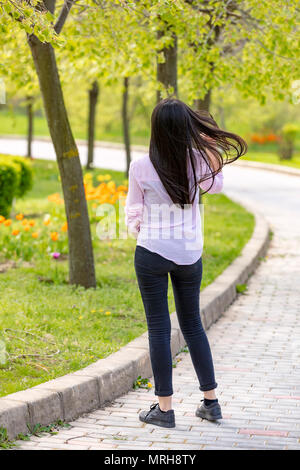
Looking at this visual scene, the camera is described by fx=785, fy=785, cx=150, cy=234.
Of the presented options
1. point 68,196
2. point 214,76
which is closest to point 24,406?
point 68,196

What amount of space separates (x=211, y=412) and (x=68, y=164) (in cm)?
381

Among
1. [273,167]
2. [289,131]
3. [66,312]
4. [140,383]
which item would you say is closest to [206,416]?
[140,383]

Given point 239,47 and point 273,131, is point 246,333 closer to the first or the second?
point 239,47

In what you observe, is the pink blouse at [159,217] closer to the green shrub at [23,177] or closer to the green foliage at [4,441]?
the green foliage at [4,441]

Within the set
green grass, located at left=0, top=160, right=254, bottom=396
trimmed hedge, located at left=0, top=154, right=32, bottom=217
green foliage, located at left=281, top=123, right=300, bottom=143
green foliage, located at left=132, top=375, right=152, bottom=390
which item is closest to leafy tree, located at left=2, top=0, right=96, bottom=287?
green grass, located at left=0, top=160, right=254, bottom=396

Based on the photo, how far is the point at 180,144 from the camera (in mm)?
4316

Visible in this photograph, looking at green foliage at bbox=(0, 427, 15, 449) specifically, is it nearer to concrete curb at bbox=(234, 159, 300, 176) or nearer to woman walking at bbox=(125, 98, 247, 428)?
woman walking at bbox=(125, 98, 247, 428)

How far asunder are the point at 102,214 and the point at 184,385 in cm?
645

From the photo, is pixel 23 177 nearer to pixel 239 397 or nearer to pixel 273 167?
pixel 239 397

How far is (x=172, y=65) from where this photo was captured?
9.98m

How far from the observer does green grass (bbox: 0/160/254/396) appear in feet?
17.7

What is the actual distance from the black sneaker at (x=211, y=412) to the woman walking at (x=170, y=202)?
0.70ft

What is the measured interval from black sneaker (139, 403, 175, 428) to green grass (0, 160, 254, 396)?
77cm

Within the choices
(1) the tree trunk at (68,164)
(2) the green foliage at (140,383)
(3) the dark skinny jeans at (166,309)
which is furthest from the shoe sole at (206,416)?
(1) the tree trunk at (68,164)
